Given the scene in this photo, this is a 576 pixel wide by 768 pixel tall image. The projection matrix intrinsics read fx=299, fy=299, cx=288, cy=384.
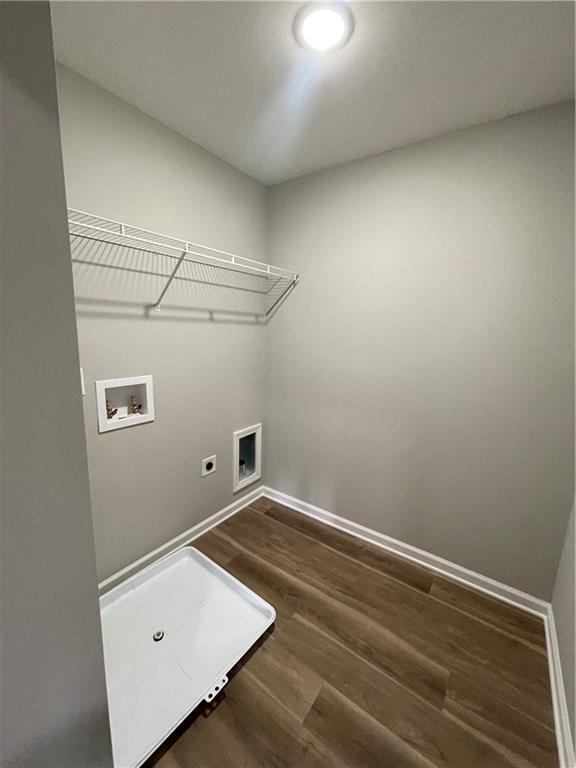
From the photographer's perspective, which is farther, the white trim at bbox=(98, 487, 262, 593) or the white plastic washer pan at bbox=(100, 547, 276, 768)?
the white trim at bbox=(98, 487, 262, 593)

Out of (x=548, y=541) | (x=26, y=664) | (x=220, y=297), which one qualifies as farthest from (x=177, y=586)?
(x=548, y=541)

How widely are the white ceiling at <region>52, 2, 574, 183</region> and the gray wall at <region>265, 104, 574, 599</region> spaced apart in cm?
22

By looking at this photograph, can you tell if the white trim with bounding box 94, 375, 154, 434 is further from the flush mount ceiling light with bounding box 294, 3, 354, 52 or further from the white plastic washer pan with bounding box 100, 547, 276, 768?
the flush mount ceiling light with bounding box 294, 3, 354, 52

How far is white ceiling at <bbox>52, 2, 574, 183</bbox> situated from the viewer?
0.93 m

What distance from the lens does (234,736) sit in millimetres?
1010

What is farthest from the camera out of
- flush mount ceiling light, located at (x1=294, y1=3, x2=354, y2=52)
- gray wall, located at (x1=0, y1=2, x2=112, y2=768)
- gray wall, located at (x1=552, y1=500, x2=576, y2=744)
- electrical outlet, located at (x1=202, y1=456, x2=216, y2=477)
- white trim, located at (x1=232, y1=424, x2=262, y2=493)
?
white trim, located at (x1=232, y1=424, x2=262, y2=493)

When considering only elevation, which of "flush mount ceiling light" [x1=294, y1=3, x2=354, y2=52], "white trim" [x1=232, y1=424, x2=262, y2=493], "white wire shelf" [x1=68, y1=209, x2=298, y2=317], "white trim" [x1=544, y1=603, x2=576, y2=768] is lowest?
"white trim" [x1=544, y1=603, x2=576, y2=768]

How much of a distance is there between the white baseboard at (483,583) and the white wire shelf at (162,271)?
4.99 ft

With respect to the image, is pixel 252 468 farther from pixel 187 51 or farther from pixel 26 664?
pixel 187 51

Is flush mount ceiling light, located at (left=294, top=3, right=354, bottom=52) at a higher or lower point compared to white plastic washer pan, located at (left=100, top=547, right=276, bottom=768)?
higher

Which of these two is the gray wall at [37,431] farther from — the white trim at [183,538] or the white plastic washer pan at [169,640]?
the white trim at [183,538]

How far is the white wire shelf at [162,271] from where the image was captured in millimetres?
1288

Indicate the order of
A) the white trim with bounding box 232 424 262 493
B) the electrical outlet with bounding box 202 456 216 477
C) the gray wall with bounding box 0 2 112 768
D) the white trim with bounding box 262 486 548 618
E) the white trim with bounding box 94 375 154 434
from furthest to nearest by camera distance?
the white trim with bounding box 232 424 262 493
the electrical outlet with bounding box 202 456 216 477
the white trim with bounding box 262 486 548 618
the white trim with bounding box 94 375 154 434
the gray wall with bounding box 0 2 112 768

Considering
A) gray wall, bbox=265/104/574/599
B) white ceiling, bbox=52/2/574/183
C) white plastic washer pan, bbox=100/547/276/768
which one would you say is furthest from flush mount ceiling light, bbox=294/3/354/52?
white plastic washer pan, bbox=100/547/276/768
